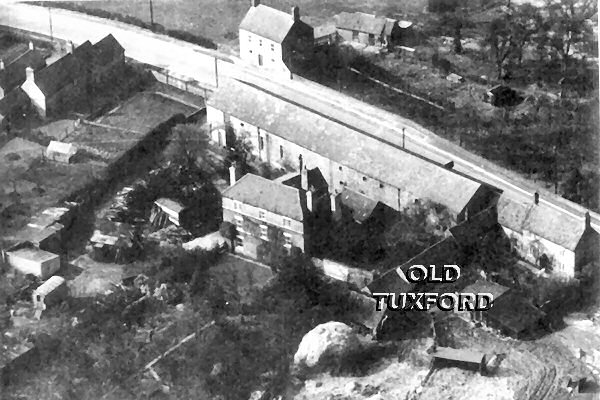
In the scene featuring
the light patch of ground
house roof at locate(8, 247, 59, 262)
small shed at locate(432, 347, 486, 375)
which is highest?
house roof at locate(8, 247, 59, 262)

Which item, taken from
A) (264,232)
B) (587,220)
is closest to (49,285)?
(264,232)

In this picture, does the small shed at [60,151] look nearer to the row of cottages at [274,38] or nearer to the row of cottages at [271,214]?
the row of cottages at [271,214]

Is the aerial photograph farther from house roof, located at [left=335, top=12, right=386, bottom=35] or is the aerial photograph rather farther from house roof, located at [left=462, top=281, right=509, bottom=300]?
house roof, located at [left=335, top=12, right=386, bottom=35]

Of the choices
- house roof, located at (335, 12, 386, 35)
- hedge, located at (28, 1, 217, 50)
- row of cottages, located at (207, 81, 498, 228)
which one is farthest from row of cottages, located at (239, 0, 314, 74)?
row of cottages, located at (207, 81, 498, 228)

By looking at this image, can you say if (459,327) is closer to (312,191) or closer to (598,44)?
(312,191)

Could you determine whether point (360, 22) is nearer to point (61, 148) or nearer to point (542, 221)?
point (61, 148)

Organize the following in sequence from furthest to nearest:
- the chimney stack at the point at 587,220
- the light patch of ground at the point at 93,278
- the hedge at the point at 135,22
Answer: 1. the hedge at the point at 135,22
2. the chimney stack at the point at 587,220
3. the light patch of ground at the point at 93,278

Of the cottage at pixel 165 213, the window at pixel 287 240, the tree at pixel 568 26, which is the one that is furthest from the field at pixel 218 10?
the window at pixel 287 240
